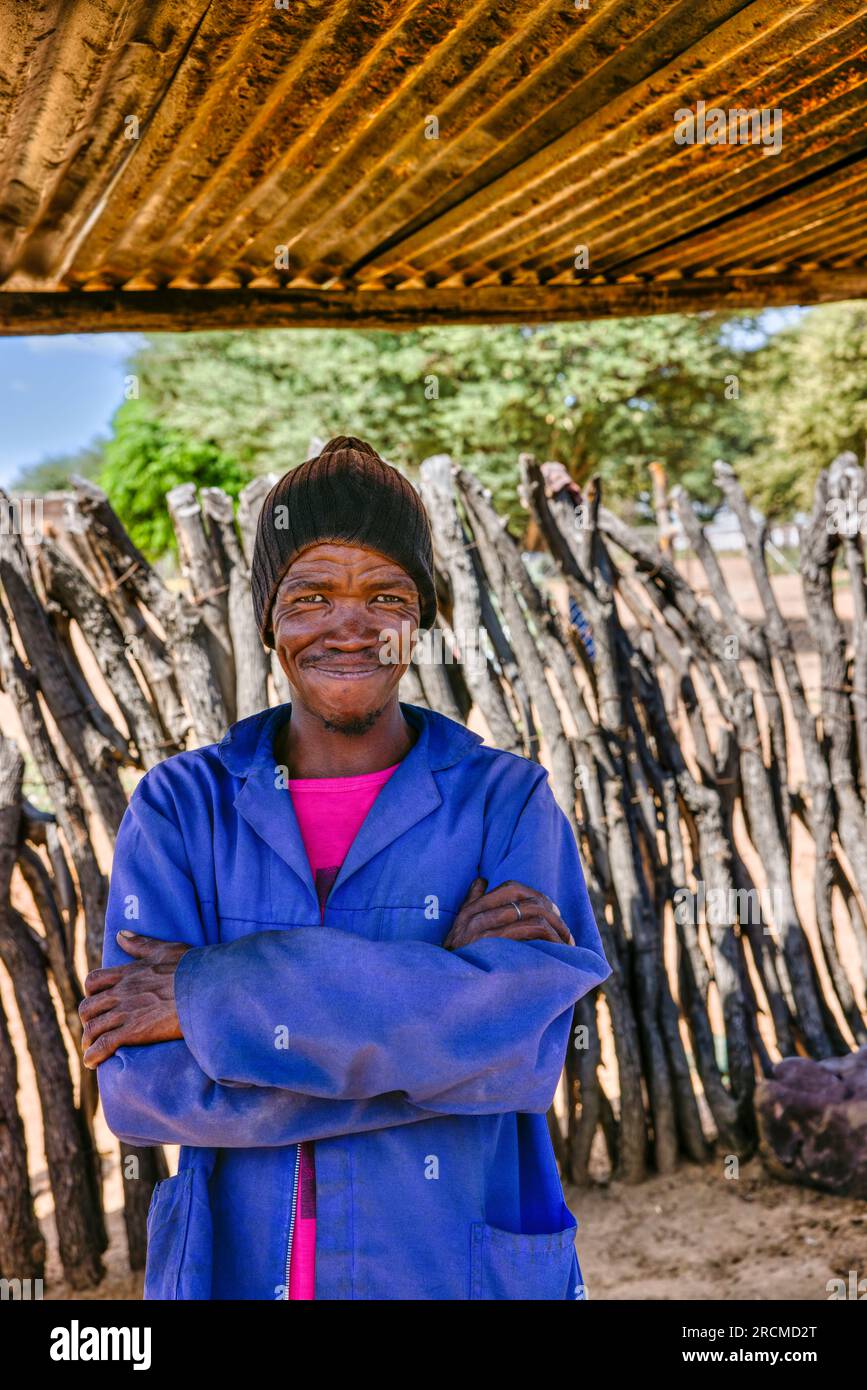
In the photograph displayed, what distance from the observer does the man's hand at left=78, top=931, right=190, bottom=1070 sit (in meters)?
1.47

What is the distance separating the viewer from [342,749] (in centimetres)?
171

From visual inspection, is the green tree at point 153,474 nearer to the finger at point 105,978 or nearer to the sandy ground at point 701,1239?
the sandy ground at point 701,1239

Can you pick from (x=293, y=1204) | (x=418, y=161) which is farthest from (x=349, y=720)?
(x=418, y=161)

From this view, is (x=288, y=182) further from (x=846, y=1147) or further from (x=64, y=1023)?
(x=846, y=1147)

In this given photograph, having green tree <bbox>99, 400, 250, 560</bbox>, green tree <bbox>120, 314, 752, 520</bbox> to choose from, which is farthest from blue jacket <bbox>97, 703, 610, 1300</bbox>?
green tree <bbox>120, 314, 752, 520</bbox>

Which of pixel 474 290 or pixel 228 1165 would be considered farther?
pixel 474 290

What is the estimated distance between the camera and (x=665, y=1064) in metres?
3.99

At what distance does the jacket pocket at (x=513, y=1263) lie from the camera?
A: 1508 millimetres

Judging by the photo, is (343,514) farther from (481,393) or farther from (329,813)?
(481,393)

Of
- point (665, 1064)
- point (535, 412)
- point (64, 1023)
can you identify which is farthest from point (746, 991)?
point (535, 412)

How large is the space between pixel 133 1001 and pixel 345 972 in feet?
0.99

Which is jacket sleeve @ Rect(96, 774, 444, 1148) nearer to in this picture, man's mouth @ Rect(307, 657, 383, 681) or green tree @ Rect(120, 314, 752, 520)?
man's mouth @ Rect(307, 657, 383, 681)

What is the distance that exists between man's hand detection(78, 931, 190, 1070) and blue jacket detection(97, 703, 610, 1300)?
2 cm

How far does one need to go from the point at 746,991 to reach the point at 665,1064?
0.43 meters
